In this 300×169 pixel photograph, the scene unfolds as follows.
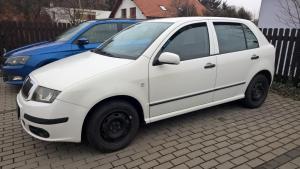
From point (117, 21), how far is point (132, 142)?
14.6ft

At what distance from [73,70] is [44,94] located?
492 millimetres

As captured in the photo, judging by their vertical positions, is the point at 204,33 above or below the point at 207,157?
above

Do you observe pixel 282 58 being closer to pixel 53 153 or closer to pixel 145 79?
pixel 145 79

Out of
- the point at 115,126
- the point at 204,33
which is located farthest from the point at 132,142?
the point at 204,33

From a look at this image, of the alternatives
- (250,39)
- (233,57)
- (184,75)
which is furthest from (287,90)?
(184,75)

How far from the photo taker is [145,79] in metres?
3.49

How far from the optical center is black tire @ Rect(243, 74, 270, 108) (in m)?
4.93

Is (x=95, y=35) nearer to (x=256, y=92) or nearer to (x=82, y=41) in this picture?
(x=82, y=41)

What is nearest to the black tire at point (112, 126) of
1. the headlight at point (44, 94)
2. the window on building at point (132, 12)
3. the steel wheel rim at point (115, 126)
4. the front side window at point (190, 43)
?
the steel wheel rim at point (115, 126)

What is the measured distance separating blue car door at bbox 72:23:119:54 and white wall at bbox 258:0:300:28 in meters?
7.88

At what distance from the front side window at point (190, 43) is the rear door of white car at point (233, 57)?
0.29 metres

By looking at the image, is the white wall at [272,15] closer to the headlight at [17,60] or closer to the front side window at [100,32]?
the front side window at [100,32]

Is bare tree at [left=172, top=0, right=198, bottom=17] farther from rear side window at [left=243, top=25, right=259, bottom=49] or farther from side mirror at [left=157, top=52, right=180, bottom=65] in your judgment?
side mirror at [left=157, top=52, right=180, bottom=65]

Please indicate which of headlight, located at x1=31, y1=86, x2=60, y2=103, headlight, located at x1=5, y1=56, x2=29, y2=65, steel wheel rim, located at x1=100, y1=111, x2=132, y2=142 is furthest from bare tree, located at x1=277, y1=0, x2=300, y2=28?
headlight, located at x1=31, y1=86, x2=60, y2=103
